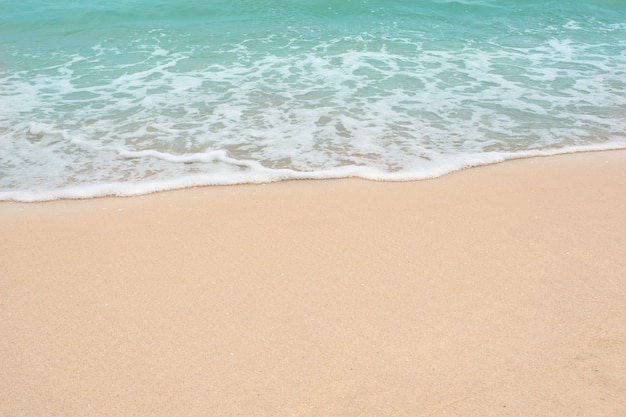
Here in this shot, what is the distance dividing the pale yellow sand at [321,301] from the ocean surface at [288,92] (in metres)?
0.63

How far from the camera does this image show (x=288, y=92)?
6934 millimetres

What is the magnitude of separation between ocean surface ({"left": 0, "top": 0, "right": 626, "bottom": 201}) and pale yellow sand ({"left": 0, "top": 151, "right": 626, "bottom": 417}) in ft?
2.07

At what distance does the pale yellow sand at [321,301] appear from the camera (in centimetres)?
241

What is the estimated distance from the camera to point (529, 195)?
4219 mm

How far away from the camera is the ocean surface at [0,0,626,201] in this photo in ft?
16.2

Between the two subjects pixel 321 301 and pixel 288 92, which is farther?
pixel 288 92

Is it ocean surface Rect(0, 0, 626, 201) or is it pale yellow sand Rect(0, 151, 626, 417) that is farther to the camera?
ocean surface Rect(0, 0, 626, 201)

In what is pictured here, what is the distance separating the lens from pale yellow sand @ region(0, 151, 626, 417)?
2412 millimetres

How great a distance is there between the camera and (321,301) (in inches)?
118

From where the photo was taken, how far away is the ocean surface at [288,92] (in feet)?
16.2

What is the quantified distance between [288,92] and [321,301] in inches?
175

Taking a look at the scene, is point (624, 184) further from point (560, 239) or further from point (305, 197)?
point (305, 197)

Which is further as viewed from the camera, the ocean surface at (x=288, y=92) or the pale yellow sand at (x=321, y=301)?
the ocean surface at (x=288, y=92)

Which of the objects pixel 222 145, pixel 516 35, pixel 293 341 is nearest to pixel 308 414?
pixel 293 341
